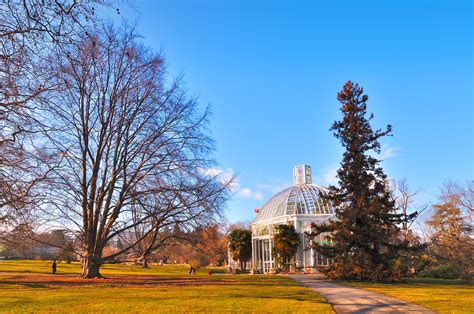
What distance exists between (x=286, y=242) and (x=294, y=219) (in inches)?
97.2

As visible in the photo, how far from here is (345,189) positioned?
2427 cm

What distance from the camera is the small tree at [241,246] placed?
39.7 m

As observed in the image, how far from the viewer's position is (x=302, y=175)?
42.2 metres

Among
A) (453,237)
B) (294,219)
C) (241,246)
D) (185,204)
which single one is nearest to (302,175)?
(294,219)

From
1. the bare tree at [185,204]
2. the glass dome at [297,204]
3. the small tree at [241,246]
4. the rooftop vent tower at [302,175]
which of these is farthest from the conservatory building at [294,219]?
the bare tree at [185,204]

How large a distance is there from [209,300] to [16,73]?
299 inches

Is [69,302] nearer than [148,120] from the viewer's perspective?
Yes

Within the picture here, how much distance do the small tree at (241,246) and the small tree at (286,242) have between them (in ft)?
21.4

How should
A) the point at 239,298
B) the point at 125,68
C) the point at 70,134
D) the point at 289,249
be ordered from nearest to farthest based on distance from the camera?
the point at 239,298 → the point at 70,134 → the point at 125,68 → the point at 289,249

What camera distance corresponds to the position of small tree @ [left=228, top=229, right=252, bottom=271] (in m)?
39.7

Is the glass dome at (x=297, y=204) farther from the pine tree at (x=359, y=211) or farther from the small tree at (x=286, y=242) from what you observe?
the pine tree at (x=359, y=211)

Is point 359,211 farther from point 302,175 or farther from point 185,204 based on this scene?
point 302,175

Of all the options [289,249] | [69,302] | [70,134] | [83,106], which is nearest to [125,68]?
[83,106]

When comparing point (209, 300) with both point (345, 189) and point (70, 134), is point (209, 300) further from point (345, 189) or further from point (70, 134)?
point (345, 189)
